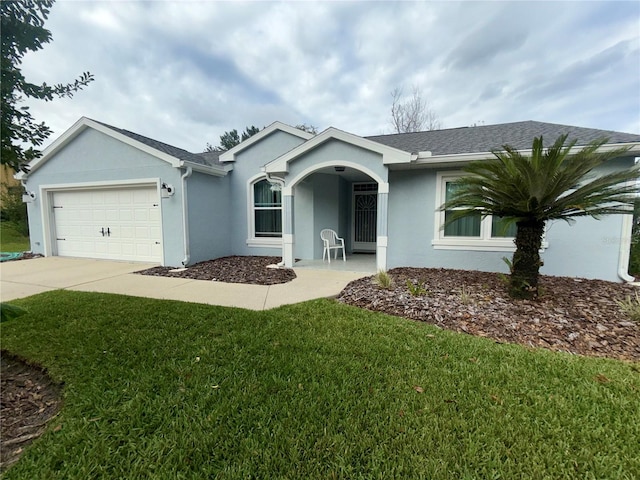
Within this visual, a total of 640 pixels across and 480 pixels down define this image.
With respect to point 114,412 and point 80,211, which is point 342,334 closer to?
point 114,412

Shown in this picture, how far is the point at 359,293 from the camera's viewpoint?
549cm

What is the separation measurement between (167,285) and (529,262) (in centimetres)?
705

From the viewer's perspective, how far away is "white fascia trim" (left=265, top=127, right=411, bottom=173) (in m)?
6.85

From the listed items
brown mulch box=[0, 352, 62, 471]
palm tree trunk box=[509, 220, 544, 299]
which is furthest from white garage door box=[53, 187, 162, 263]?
palm tree trunk box=[509, 220, 544, 299]

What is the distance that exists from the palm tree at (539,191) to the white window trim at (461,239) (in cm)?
212

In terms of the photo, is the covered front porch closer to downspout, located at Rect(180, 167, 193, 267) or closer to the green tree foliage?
downspout, located at Rect(180, 167, 193, 267)

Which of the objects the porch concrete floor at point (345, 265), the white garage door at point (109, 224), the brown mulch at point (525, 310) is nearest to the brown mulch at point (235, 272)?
the porch concrete floor at point (345, 265)

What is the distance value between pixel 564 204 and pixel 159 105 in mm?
15003

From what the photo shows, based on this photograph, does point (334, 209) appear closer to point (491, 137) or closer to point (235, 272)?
point (235, 272)

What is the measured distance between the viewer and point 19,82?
237 centimetres

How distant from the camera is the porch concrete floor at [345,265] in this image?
7.77 metres

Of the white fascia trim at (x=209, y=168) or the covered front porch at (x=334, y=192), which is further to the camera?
the white fascia trim at (x=209, y=168)

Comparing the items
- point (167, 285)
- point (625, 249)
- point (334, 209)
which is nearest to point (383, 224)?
point (334, 209)

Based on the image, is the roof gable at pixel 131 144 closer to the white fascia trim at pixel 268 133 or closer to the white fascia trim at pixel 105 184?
the white fascia trim at pixel 268 133
